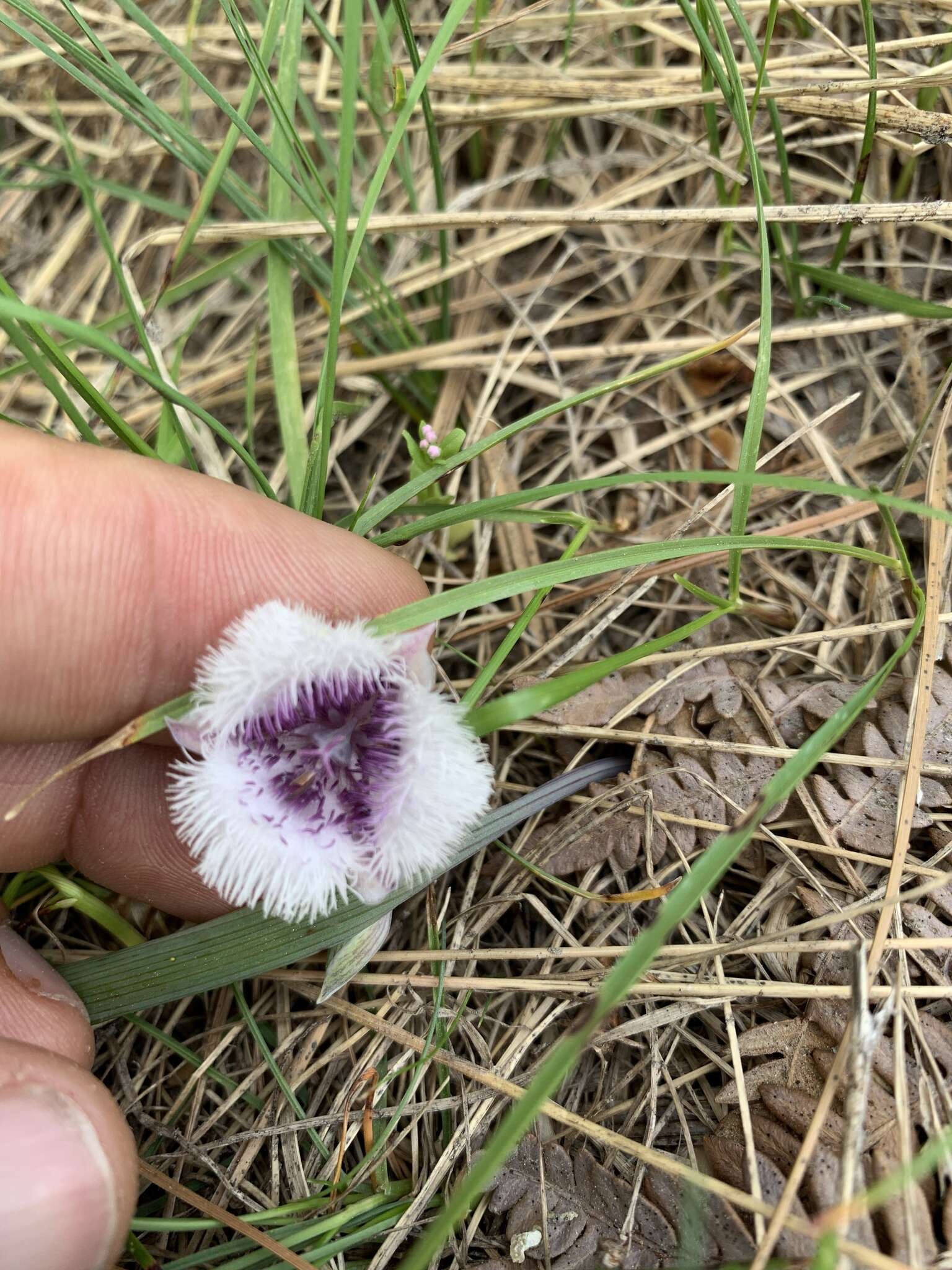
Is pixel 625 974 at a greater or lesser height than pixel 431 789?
lesser

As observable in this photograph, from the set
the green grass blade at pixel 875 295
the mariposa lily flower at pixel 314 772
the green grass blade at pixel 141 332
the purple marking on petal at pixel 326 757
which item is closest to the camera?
the mariposa lily flower at pixel 314 772

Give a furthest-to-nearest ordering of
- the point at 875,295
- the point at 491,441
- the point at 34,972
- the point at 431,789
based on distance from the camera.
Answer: the point at 875,295 → the point at 34,972 → the point at 491,441 → the point at 431,789

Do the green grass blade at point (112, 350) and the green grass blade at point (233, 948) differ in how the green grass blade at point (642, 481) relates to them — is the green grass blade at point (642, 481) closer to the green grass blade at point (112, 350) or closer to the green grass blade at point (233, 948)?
the green grass blade at point (112, 350)

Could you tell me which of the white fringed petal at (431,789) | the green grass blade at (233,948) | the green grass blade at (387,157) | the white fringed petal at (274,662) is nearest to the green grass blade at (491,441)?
the green grass blade at (387,157)

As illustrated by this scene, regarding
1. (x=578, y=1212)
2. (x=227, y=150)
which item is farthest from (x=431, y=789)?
(x=227, y=150)

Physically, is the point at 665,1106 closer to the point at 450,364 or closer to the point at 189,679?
the point at 189,679

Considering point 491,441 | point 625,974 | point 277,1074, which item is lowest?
point 277,1074

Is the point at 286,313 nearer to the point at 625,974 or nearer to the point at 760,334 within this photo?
the point at 760,334
